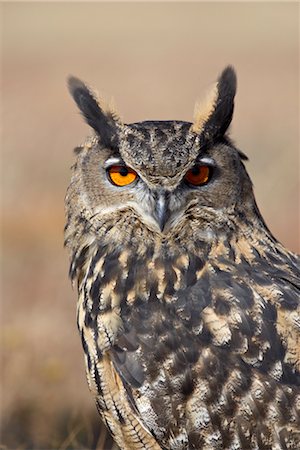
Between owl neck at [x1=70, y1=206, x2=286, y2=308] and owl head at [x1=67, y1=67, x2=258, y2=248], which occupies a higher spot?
owl head at [x1=67, y1=67, x2=258, y2=248]

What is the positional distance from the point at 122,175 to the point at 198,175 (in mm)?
266

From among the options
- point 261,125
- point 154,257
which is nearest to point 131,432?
point 154,257

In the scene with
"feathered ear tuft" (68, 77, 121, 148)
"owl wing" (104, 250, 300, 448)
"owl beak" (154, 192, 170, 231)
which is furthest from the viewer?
"feathered ear tuft" (68, 77, 121, 148)

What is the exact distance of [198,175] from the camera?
322cm

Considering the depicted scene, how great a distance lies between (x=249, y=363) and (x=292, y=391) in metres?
0.16

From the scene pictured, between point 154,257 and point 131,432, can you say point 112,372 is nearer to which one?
point 131,432

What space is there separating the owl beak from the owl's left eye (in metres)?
0.11

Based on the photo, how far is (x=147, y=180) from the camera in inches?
125

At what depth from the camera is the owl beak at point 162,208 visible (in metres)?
3.13

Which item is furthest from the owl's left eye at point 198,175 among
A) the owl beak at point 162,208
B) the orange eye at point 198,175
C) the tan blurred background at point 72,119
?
the tan blurred background at point 72,119

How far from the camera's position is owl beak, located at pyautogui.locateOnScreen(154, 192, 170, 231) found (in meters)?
3.13

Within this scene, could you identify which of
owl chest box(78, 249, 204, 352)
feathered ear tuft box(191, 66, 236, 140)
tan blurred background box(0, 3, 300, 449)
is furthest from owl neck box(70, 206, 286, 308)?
tan blurred background box(0, 3, 300, 449)

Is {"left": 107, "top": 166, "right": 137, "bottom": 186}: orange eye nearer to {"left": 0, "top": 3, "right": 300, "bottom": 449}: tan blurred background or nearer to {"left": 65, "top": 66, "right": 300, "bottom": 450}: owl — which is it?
{"left": 65, "top": 66, "right": 300, "bottom": 450}: owl

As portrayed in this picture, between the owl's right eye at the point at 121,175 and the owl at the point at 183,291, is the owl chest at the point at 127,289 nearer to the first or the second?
the owl at the point at 183,291
